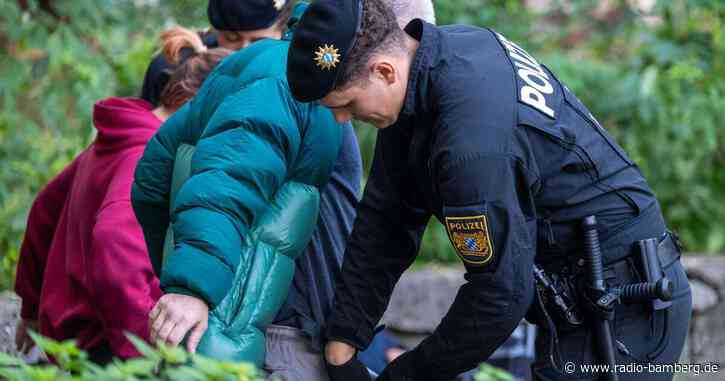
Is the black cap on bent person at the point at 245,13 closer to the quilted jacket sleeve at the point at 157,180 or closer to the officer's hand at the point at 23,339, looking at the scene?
the quilted jacket sleeve at the point at 157,180

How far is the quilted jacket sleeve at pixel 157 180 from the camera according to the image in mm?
2777

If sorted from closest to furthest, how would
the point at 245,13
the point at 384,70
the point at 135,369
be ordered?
the point at 135,369 < the point at 384,70 < the point at 245,13

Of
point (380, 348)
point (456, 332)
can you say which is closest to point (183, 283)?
point (456, 332)

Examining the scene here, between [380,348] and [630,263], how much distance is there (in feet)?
7.74

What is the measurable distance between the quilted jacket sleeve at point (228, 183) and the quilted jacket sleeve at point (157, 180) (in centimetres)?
23

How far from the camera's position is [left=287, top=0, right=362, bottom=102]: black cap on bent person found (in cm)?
238

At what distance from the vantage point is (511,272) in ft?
7.89

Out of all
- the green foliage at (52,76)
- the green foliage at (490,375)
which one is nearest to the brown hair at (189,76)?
the green foliage at (490,375)

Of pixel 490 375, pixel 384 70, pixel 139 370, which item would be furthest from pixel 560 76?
pixel 139 370

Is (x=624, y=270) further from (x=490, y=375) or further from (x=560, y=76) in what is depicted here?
(x=560, y=76)

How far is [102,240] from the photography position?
2965 millimetres

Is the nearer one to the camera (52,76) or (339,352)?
(339,352)

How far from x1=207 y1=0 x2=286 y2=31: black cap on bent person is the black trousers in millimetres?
1294

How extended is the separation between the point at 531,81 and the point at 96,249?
4.18ft
